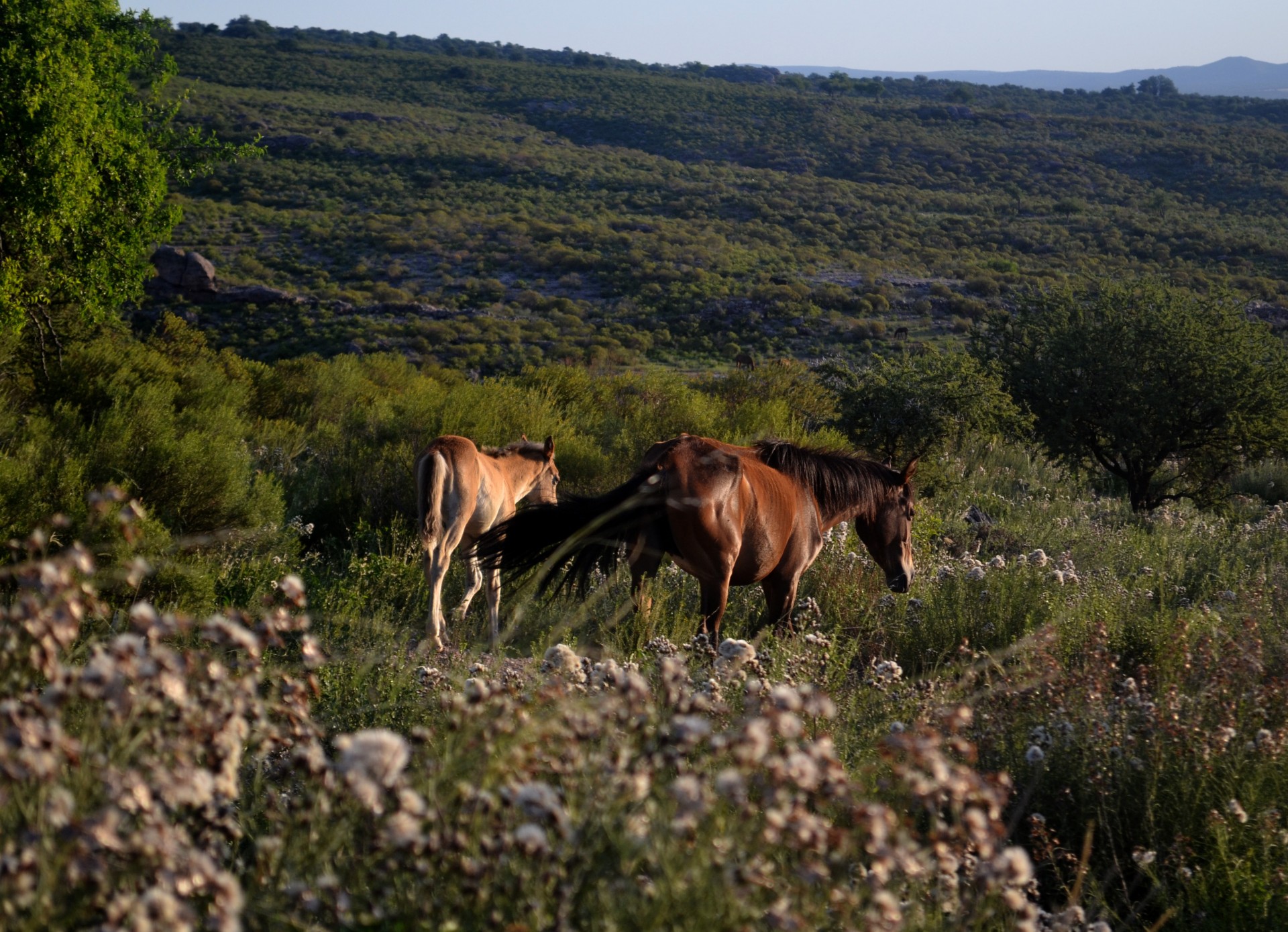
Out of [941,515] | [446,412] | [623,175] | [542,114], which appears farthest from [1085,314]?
[542,114]

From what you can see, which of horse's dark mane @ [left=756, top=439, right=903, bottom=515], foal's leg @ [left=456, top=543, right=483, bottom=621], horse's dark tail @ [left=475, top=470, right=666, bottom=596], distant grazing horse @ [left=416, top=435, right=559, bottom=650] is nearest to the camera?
horse's dark tail @ [left=475, top=470, right=666, bottom=596]

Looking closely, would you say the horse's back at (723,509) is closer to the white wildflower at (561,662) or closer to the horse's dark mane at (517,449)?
the white wildflower at (561,662)

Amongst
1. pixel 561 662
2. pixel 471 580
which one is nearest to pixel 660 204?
pixel 471 580

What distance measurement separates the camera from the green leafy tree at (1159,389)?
46.5 ft

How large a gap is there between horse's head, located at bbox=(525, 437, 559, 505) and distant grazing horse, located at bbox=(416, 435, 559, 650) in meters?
0.34

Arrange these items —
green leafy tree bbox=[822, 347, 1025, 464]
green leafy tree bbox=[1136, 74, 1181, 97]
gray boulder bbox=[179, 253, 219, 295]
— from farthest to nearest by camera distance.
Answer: green leafy tree bbox=[1136, 74, 1181, 97]
gray boulder bbox=[179, 253, 219, 295]
green leafy tree bbox=[822, 347, 1025, 464]

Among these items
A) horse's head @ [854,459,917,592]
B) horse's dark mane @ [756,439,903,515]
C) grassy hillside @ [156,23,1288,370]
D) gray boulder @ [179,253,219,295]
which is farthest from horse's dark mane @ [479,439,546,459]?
gray boulder @ [179,253,219,295]

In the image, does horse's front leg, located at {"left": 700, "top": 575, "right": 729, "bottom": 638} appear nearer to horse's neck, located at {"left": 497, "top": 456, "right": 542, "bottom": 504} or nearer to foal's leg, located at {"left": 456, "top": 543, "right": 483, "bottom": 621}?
foal's leg, located at {"left": 456, "top": 543, "right": 483, "bottom": 621}

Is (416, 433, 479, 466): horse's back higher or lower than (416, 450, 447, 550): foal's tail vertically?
higher

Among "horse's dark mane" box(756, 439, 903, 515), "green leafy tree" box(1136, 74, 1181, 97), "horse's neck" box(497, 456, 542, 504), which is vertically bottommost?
"horse's neck" box(497, 456, 542, 504)

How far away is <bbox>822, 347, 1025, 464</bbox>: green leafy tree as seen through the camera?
1312cm

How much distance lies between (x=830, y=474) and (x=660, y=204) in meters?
53.4

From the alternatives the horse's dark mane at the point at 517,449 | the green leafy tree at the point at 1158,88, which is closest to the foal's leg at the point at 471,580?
the horse's dark mane at the point at 517,449

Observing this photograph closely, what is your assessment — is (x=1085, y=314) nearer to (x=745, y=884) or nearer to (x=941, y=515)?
(x=941, y=515)
